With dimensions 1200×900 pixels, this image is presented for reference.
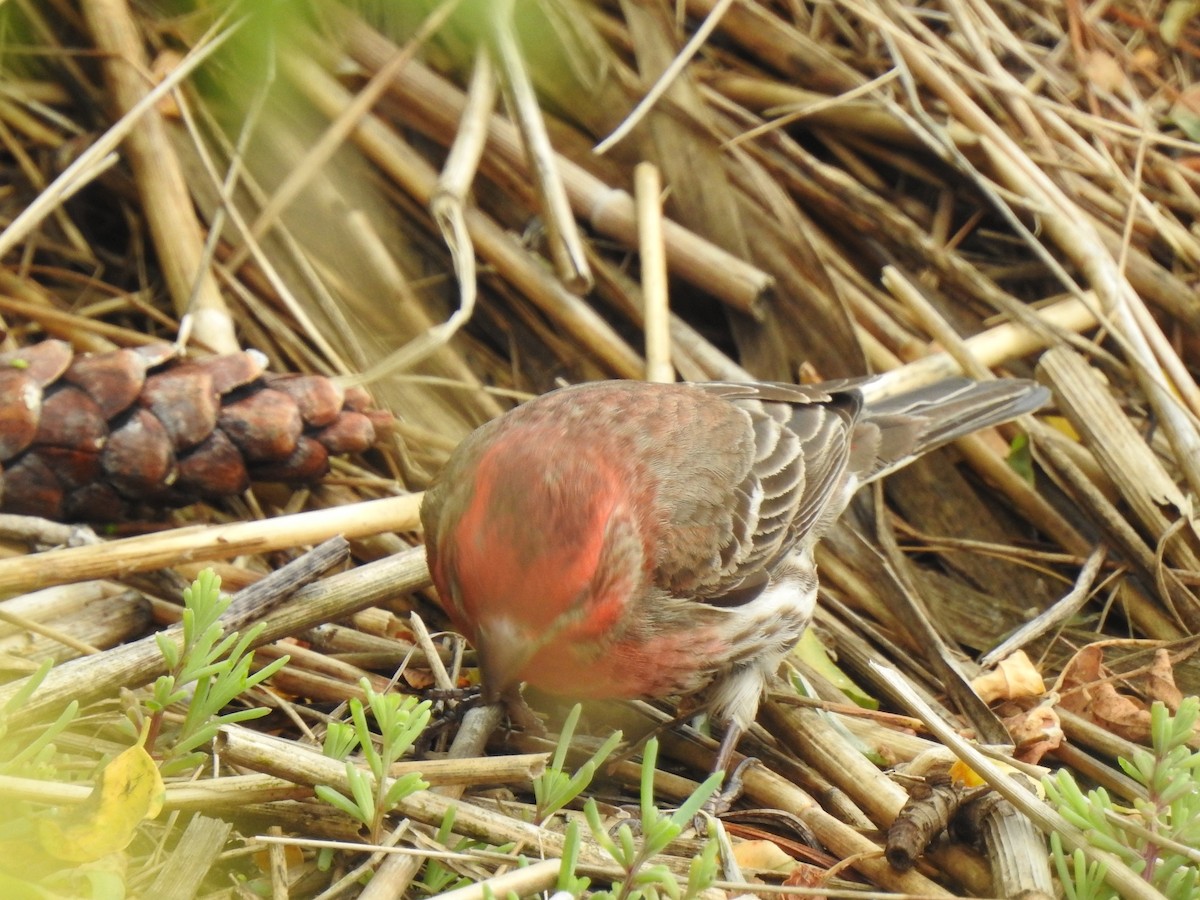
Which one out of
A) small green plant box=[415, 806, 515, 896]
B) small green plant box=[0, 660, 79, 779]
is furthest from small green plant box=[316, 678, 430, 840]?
small green plant box=[0, 660, 79, 779]

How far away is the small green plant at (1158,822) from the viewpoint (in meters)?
1.98

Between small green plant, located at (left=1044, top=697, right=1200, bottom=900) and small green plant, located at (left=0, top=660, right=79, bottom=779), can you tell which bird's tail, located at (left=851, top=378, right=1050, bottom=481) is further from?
small green plant, located at (left=0, top=660, right=79, bottom=779)

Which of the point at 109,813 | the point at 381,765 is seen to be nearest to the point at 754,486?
the point at 381,765

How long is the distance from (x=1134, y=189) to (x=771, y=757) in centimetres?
254

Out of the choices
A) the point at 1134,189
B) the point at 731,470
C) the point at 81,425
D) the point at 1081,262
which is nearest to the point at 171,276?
the point at 81,425

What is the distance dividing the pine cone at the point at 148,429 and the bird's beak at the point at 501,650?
40.0 inches

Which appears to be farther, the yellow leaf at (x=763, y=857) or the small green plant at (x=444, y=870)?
the yellow leaf at (x=763, y=857)

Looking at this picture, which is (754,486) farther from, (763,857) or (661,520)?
(763,857)

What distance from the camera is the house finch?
243 centimetres

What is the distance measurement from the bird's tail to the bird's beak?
5.73 feet

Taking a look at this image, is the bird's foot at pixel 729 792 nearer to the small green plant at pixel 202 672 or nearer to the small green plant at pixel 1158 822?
the small green plant at pixel 1158 822

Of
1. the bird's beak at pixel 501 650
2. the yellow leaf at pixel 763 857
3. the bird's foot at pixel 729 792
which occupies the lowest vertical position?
the bird's foot at pixel 729 792

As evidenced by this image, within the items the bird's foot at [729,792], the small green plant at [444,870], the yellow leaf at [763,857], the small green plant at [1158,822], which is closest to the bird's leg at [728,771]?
the bird's foot at [729,792]

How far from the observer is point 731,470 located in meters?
3.32
